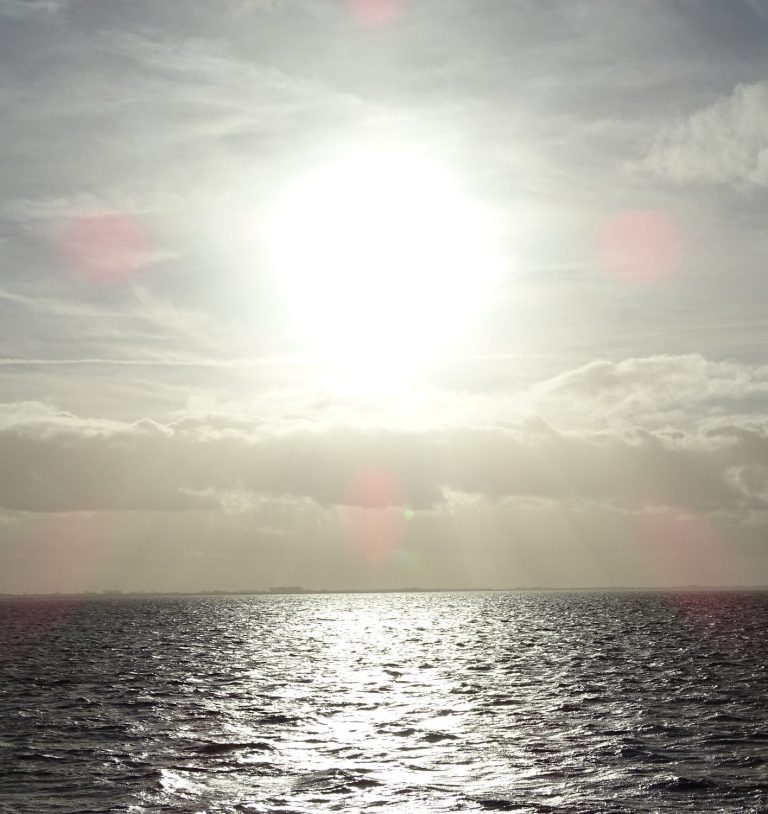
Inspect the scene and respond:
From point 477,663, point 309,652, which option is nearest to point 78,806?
point 477,663

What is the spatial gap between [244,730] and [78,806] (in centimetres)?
1387

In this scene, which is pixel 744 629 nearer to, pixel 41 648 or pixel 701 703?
pixel 701 703

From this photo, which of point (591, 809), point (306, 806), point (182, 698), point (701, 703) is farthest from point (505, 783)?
point (182, 698)

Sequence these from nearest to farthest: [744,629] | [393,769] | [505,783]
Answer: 1. [505,783]
2. [393,769]
3. [744,629]

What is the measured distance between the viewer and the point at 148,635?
118m

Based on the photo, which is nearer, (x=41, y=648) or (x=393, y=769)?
(x=393, y=769)

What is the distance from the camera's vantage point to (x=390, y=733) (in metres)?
39.2

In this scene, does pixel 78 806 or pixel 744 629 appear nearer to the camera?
pixel 78 806

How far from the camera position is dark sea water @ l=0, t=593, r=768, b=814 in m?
28.6

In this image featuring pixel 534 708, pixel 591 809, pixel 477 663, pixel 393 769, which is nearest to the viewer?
pixel 591 809

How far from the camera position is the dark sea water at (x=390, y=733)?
2864cm

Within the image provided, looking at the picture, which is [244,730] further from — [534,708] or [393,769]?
[534,708]

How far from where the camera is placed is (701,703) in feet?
155

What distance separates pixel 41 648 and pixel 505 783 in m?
73.9
